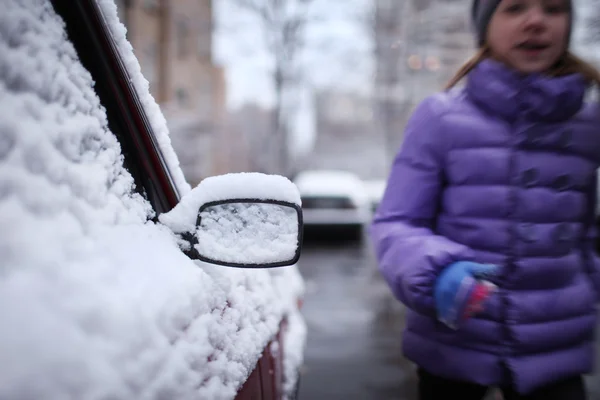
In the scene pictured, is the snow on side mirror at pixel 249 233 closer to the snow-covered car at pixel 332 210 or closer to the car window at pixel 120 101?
the car window at pixel 120 101

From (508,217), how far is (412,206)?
29 cm

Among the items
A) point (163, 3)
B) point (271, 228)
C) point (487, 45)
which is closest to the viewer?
point (271, 228)

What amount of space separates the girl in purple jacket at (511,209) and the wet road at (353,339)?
2.21m

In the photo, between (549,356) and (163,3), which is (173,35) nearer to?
(163,3)

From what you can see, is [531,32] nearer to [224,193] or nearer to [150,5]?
[224,193]

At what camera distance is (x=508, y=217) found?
156 centimetres

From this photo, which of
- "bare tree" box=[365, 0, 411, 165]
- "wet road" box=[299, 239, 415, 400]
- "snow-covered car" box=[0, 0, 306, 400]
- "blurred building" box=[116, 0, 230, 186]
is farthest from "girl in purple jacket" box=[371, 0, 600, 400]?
"blurred building" box=[116, 0, 230, 186]

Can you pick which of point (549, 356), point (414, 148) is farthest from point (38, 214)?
point (549, 356)

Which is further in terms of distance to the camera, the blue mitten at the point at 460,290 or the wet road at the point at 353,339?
the wet road at the point at 353,339

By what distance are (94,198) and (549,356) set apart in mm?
1389

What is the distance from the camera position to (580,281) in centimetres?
167

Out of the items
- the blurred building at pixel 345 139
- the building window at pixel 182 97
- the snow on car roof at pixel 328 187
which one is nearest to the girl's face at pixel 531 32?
the snow on car roof at pixel 328 187

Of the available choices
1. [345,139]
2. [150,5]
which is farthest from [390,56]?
[345,139]

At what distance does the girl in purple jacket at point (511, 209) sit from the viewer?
5.10ft
